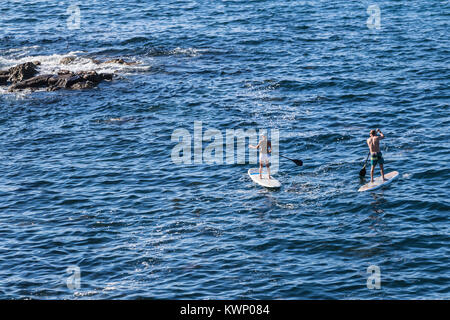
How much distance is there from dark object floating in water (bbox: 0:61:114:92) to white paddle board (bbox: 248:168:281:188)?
807 inches

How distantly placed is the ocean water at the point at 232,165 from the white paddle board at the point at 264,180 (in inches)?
17.7

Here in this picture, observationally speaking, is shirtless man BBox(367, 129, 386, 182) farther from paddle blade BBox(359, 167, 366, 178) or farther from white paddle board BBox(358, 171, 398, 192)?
paddle blade BBox(359, 167, 366, 178)

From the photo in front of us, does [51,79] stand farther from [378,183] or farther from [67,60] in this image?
[378,183]

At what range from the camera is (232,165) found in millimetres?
41281

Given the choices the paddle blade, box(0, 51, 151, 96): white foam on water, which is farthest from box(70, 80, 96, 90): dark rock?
the paddle blade

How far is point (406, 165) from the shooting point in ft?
130

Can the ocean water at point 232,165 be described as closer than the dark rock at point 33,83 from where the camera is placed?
Yes

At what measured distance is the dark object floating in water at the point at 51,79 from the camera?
55188mm

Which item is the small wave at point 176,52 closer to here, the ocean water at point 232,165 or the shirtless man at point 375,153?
the ocean water at point 232,165

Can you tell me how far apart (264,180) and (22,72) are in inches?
1070

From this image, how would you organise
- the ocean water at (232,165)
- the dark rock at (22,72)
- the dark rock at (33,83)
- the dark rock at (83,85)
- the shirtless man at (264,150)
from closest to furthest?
the ocean water at (232,165), the shirtless man at (264,150), the dark rock at (83,85), the dark rock at (33,83), the dark rock at (22,72)

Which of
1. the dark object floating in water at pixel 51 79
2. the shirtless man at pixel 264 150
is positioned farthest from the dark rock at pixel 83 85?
the shirtless man at pixel 264 150

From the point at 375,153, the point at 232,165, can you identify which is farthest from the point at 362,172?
the point at 232,165

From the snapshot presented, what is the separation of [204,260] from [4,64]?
37.5m
